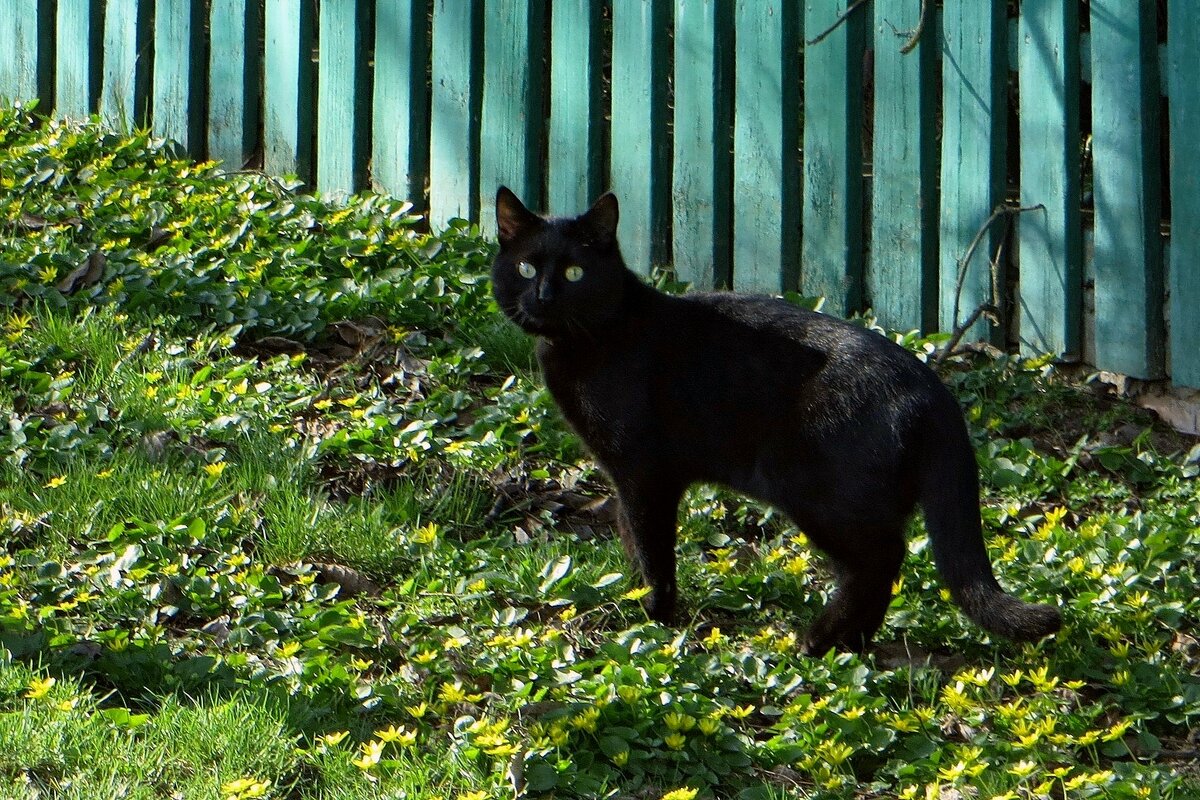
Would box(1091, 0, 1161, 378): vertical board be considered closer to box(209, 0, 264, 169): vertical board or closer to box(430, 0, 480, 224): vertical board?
box(430, 0, 480, 224): vertical board

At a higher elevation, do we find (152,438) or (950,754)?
(152,438)

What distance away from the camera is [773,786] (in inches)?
125

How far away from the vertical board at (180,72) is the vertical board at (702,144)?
101 inches

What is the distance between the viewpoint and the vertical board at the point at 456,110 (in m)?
6.17

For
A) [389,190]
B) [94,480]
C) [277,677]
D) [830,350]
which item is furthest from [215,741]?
[389,190]

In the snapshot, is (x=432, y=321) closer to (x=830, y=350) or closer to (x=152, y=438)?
(x=152, y=438)

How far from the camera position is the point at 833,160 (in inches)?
216

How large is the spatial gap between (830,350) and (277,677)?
1693 mm

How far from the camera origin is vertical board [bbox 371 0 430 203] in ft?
20.6

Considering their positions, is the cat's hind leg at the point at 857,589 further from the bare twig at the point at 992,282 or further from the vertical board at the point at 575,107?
the vertical board at the point at 575,107

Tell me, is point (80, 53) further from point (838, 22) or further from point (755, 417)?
point (755, 417)

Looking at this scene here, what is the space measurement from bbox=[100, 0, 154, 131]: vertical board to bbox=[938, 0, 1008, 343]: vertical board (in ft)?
13.2

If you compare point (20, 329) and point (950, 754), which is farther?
point (20, 329)

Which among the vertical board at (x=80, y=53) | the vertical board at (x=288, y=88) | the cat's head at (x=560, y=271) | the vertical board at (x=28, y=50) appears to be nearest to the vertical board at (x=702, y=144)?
the cat's head at (x=560, y=271)
